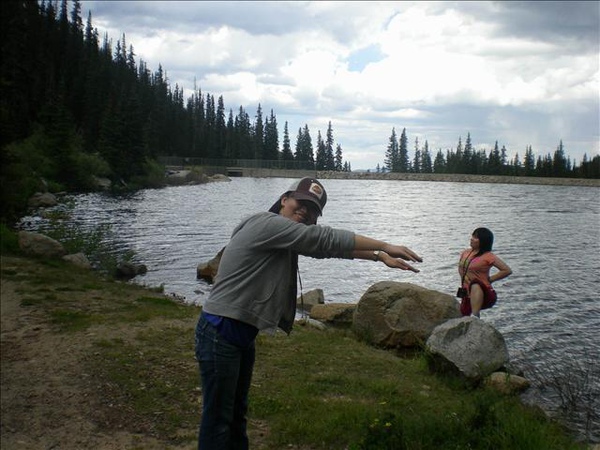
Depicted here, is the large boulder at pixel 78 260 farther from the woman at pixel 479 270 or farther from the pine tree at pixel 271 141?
the pine tree at pixel 271 141

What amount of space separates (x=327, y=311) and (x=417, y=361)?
4.63m

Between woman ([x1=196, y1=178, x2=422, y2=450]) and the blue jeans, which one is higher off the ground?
woman ([x1=196, y1=178, x2=422, y2=450])

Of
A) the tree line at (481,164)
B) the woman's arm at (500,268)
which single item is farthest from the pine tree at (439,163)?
the woman's arm at (500,268)

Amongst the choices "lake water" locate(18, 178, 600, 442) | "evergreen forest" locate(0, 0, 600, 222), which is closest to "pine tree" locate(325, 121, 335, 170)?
"evergreen forest" locate(0, 0, 600, 222)

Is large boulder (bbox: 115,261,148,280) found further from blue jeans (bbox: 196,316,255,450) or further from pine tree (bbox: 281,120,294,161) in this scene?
pine tree (bbox: 281,120,294,161)

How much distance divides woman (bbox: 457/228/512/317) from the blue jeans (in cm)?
693

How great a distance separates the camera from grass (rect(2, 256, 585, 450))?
597cm

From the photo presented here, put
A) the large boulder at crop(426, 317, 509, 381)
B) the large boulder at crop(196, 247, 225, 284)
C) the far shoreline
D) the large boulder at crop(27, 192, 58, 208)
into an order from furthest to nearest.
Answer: the far shoreline → the large boulder at crop(27, 192, 58, 208) → the large boulder at crop(196, 247, 225, 284) → the large boulder at crop(426, 317, 509, 381)

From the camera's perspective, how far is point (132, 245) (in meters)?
26.8

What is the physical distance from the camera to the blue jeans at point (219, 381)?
416 cm

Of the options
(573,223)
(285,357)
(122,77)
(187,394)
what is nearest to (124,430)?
(187,394)

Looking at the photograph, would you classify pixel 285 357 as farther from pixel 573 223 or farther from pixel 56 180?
pixel 56 180

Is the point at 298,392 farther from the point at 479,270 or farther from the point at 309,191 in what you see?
the point at 309,191

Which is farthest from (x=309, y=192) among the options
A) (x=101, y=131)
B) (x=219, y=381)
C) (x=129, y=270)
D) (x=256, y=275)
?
(x=101, y=131)
